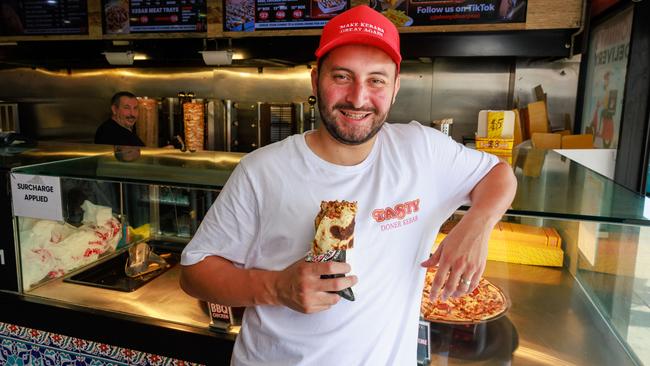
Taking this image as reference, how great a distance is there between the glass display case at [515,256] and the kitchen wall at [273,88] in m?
1.97

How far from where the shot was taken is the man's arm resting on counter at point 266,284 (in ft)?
3.31

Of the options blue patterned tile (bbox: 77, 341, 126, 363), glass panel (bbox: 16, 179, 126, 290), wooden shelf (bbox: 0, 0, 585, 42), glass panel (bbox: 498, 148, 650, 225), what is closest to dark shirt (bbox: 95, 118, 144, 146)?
wooden shelf (bbox: 0, 0, 585, 42)

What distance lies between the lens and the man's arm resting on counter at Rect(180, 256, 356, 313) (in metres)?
1.01

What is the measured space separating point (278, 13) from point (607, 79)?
2.53 metres

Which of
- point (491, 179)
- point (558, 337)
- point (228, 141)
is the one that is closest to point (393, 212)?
point (491, 179)

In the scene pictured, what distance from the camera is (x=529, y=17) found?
360 centimetres

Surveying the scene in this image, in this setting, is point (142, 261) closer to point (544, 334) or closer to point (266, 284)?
point (266, 284)

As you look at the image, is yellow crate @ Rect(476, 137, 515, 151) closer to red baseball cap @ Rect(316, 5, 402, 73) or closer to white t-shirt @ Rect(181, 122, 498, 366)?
white t-shirt @ Rect(181, 122, 498, 366)

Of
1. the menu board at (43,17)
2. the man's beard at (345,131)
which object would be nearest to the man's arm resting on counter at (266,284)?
the man's beard at (345,131)

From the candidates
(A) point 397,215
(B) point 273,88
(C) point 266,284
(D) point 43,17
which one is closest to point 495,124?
(A) point 397,215

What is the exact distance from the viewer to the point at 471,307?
1.79 m

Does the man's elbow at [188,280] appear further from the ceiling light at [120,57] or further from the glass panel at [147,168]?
the ceiling light at [120,57]

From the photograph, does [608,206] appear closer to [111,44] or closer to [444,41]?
[444,41]

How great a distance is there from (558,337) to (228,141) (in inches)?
154
